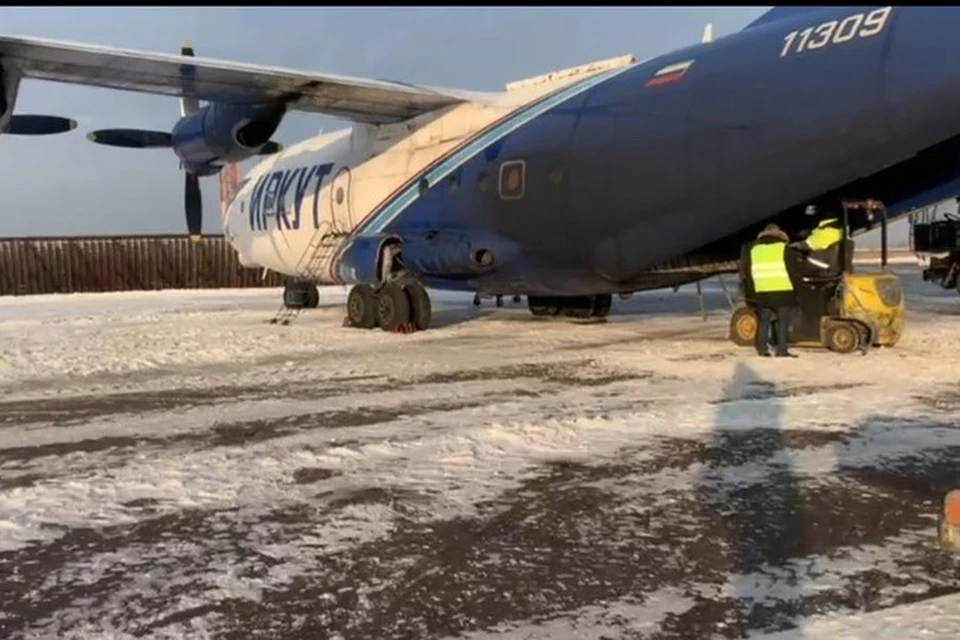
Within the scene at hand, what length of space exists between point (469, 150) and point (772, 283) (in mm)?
4890

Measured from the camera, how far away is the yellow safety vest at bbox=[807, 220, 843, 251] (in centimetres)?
1085

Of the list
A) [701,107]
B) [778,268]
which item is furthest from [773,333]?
[701,107]

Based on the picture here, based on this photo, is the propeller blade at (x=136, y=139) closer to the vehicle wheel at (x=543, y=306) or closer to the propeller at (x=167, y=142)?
the propeller at (x=167, y=142)

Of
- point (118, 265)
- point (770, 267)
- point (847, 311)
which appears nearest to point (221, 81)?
point (770, 267)

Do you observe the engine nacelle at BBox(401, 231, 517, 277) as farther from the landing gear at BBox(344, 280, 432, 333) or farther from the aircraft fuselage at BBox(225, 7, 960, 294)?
the landing gear at BBox(344, 280, 432, 333)

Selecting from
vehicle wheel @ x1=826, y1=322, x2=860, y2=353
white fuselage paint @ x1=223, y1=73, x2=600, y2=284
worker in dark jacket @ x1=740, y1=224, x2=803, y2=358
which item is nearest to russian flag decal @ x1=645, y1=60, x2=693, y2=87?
white fuselage paint @ x1=223, y1=73, x2=600, y2=284

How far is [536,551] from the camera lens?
406cm

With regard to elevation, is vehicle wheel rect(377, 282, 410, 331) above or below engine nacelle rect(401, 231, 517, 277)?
below

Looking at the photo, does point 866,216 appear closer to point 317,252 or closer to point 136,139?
point 317,252

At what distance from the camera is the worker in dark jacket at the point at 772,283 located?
33.1 feet

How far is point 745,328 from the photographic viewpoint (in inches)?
437

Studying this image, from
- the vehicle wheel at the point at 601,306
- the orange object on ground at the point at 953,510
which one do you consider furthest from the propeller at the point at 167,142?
the orange object on ground at the point at 953,510

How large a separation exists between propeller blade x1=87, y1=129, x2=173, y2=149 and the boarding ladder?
329cm

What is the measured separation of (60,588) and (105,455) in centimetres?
245
